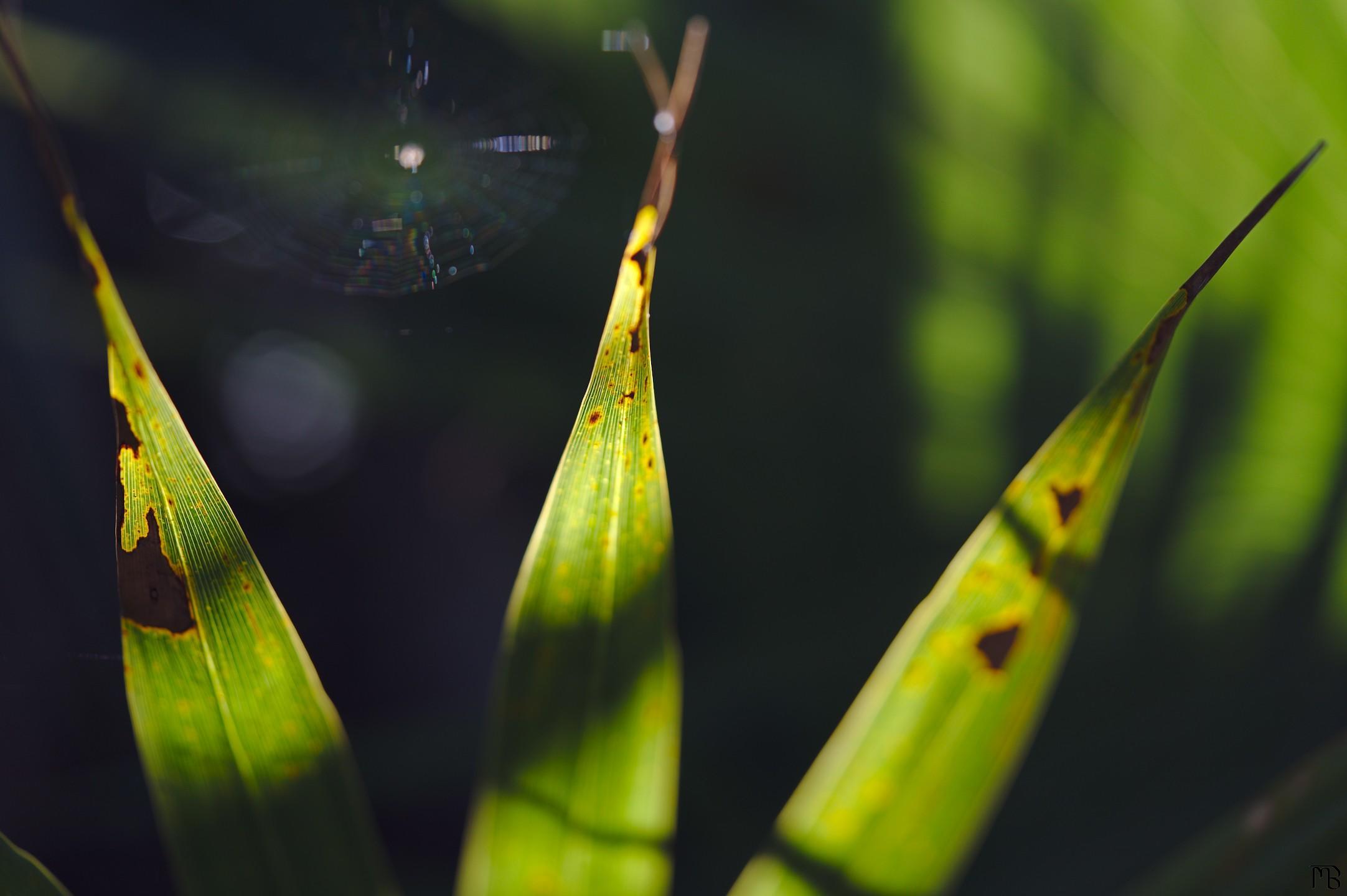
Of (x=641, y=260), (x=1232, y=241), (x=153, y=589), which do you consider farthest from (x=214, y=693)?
(x=1232, y=241)

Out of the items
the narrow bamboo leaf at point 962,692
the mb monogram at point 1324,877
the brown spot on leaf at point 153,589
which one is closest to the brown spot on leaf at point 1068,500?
the narrow bamboo leaf at point 962,692

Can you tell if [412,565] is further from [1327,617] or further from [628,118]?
[1327,617]

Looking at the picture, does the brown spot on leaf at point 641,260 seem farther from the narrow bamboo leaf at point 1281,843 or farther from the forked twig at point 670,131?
the narrow bamboo leaf at point 1281,843

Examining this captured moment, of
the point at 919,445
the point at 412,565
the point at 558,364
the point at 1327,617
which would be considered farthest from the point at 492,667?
the point at 1327,617

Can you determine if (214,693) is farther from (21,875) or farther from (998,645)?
(998,645)

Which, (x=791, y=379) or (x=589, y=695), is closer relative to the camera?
(x=589, y=695)
